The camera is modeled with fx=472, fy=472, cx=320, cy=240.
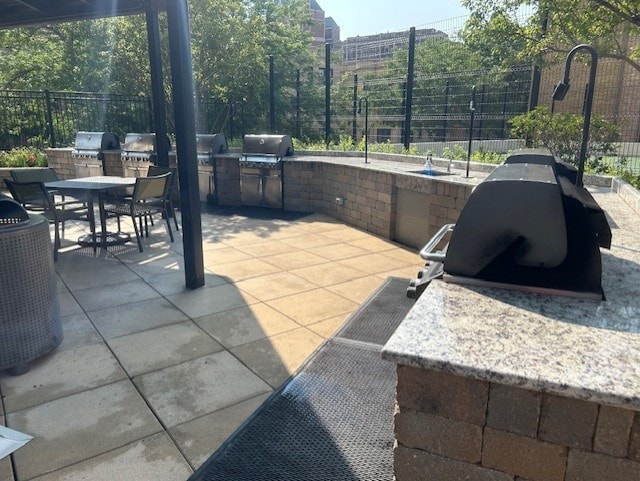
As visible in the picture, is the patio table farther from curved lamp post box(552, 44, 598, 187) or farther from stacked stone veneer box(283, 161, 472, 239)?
curved lamp post box(552, 44, 598, 187)

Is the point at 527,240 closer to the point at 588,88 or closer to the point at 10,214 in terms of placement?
the point at 588,88

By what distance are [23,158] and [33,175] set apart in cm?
483

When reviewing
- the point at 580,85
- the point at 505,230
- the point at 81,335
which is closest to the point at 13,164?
the point at 81,335

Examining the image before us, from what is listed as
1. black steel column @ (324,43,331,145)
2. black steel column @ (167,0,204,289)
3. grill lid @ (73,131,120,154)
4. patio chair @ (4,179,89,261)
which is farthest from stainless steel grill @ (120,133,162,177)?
black steel column @ (167,0,204,289)

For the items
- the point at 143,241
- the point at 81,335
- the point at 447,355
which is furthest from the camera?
the point at 143,241

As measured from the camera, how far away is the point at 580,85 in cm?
1031

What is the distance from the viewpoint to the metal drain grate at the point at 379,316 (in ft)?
11.5

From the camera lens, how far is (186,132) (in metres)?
4.29

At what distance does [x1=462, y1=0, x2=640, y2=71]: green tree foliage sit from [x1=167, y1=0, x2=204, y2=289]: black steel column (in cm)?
441

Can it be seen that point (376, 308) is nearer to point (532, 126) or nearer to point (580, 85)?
point (532, 126)

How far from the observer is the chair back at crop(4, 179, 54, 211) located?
5.14 meters

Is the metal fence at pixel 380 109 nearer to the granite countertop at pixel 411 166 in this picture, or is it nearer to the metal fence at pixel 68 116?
the metal fence at pixel 68 116

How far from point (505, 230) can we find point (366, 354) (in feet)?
6.22

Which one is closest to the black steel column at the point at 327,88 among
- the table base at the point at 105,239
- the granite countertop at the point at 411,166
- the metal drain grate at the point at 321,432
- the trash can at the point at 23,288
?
the granite countertop at the point at 411,166
